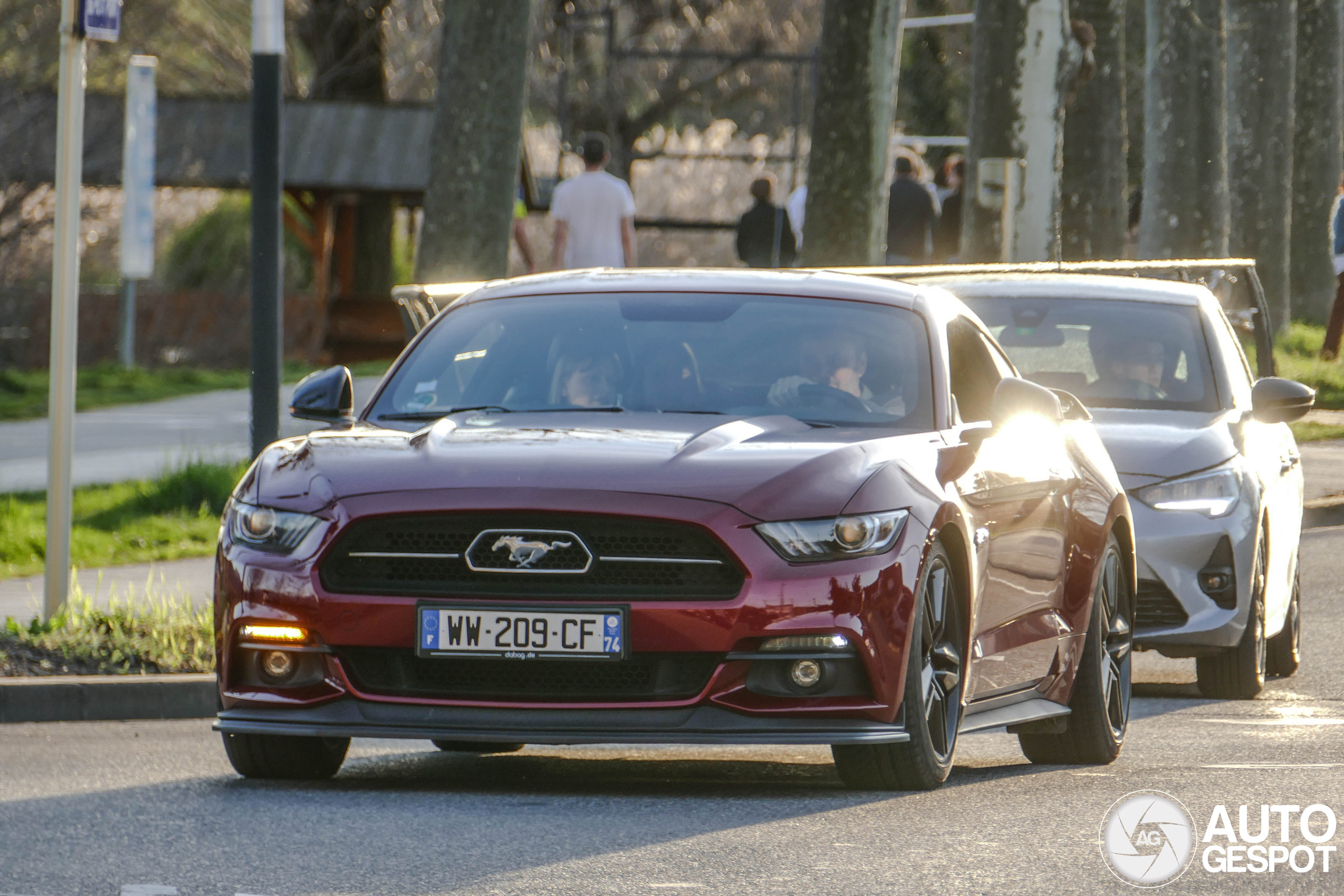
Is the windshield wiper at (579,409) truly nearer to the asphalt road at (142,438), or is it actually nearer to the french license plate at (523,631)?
the french license plate at (523,631)

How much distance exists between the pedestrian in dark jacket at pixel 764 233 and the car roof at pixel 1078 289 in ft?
41.0

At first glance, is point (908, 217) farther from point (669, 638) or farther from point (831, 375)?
point (669, 638)

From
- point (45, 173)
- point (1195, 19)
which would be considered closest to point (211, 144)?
point (45, 173)

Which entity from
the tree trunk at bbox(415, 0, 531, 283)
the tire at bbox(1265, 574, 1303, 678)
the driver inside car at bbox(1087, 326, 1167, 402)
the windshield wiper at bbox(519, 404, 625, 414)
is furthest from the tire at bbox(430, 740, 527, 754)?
the tree trunk at bbox(415, 0, 531, 283)

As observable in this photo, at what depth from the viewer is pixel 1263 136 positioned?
30734mm

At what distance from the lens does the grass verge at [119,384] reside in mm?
23156

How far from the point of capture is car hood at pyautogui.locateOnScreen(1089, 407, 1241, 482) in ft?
32.5

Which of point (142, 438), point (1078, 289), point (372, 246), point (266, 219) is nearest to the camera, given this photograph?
point (1078, 289)

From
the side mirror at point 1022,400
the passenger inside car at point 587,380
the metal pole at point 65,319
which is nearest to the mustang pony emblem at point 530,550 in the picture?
the passenger inside car at point 587,380

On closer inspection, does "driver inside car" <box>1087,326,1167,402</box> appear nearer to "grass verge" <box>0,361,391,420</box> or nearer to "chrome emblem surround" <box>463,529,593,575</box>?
"chrome emblem surround" <box>463,529,593,575</box>

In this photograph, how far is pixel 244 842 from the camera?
636cm

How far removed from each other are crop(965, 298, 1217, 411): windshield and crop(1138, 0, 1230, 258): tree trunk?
16.1m

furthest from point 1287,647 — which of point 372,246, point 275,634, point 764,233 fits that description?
point 372,246

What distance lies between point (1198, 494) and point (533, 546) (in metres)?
4.03
